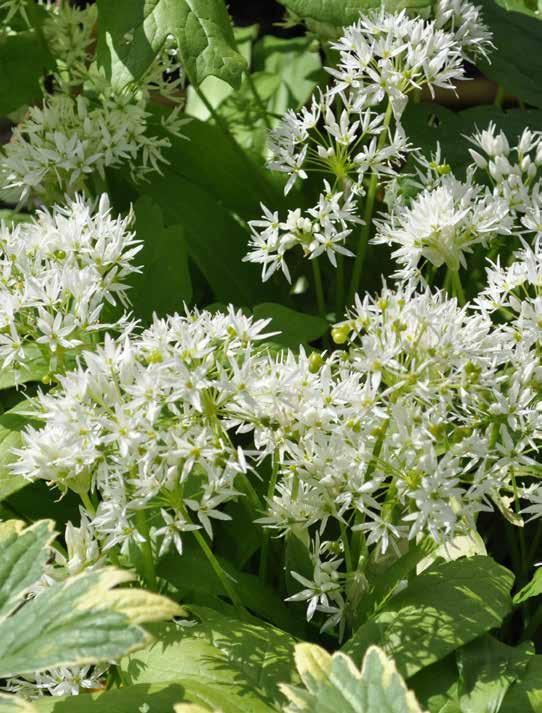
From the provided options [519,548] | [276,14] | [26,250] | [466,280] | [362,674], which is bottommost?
[519,548]

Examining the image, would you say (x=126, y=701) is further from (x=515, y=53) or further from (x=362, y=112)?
(x=515, y=53)

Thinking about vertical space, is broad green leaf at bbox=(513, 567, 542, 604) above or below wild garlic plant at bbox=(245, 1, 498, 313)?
below

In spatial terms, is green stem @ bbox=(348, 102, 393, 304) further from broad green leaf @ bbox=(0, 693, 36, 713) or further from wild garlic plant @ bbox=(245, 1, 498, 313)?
broad green leaf @ bbox=(0, 693, 36, 713)

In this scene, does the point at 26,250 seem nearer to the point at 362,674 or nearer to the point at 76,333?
the point at 76,333

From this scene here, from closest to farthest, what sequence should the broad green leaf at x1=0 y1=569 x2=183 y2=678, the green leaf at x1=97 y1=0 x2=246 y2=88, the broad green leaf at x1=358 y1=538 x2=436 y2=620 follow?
1. the broad green leaf at x1=0 y1=569 x2=183 y2=678
2. the broad green leaf at x1=358 y1=538 x2=436 y2=620
3. the green leaf at x1=97 y1=0 x2=246 y2=88

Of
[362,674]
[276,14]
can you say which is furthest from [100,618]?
[276,14]

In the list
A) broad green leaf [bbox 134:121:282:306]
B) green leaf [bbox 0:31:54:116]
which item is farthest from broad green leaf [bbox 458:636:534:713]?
green leaf [bbox 0:31:54:116]

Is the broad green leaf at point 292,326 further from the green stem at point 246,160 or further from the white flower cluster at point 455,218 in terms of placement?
the green stem at point 246,160

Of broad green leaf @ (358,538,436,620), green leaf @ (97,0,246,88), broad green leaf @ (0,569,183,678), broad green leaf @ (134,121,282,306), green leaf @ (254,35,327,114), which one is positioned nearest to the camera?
broad green leaf @ (0,569,183,678)
